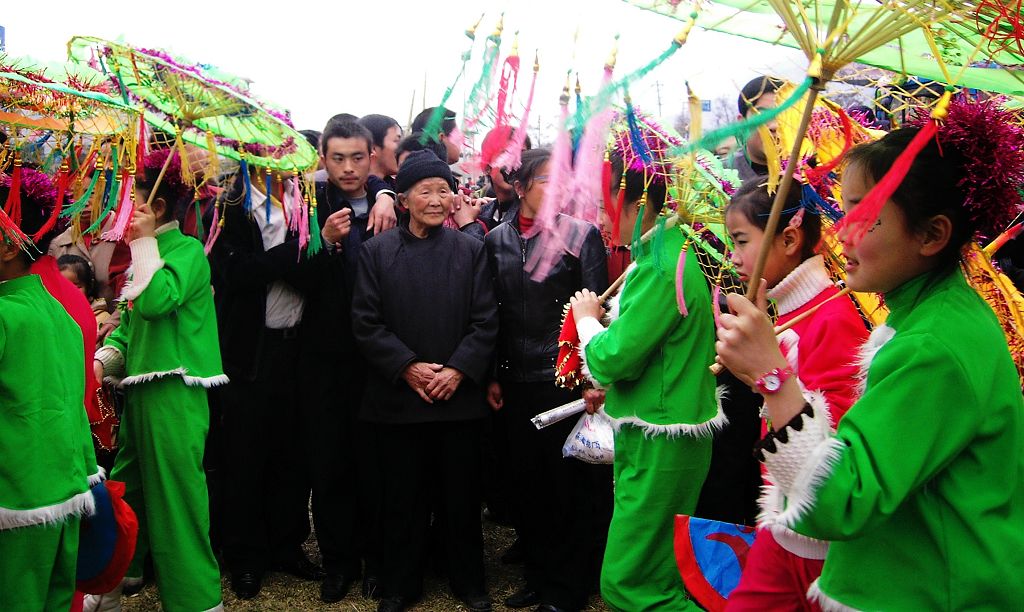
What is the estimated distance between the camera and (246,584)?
14.6 ft

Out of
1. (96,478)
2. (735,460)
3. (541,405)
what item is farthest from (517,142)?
(735,460)

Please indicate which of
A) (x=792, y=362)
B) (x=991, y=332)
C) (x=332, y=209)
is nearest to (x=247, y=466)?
(x=332, y=209)

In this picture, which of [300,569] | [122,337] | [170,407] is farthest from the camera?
[300,569]

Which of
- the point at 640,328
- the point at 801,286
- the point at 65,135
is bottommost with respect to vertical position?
the point at 640,328

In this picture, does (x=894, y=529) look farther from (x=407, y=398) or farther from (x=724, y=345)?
(x=407, y=398)

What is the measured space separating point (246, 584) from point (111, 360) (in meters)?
1.30

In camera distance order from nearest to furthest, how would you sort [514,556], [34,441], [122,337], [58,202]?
1. [34,441]
2. [58,202]
3. [122,337]
4. [514,556]

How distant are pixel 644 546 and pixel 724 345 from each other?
1.59 m

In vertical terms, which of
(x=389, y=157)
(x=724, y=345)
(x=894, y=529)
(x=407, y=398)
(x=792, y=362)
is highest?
(x=389, y=157)

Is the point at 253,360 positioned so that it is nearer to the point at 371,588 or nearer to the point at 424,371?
the point at 424,371

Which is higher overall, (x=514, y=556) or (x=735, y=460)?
Result: (x=735, y=460)

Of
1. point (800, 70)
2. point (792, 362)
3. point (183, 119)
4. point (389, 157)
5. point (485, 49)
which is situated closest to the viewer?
point (485, 49)

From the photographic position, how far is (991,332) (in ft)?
5.58

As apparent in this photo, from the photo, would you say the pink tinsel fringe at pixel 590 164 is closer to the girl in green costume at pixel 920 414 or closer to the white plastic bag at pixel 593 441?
the girl in green costume at pixel 920 414
